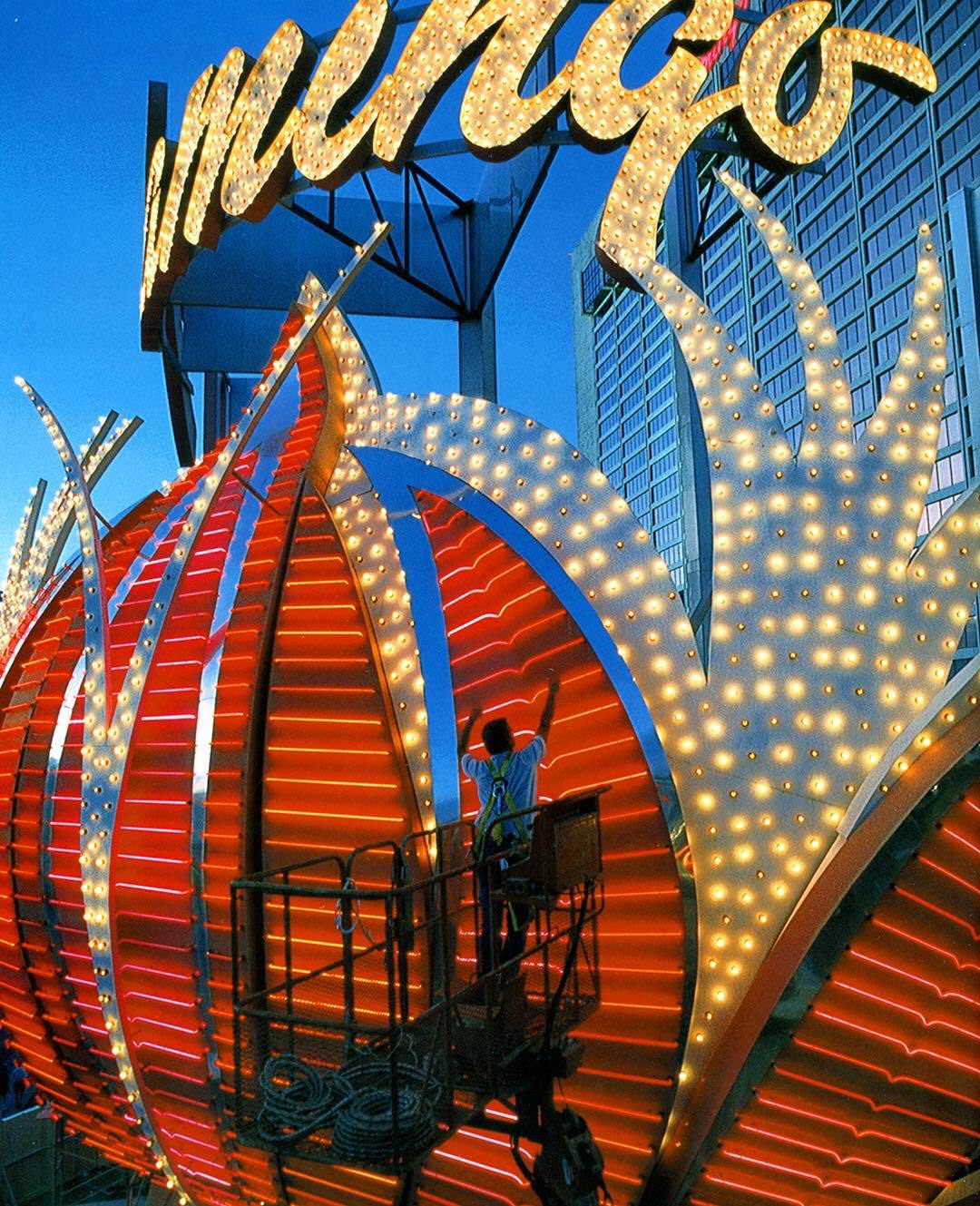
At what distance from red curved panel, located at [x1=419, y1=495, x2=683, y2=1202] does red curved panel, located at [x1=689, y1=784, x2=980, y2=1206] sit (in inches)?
19.0

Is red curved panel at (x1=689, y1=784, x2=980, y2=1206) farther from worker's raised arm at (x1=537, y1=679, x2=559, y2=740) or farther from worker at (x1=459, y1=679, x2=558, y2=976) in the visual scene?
worker's raised arm at (x1=537, y1=679, x2=559, y2=740)

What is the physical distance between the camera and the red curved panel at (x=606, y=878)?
17.3 feet

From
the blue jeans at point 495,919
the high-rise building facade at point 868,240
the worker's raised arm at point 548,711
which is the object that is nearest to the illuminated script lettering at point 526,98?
the worker's raised arm at point 548,711

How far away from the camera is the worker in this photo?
489 centimetres

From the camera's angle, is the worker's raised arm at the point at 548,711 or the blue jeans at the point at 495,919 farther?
the worker's raised arm at the point at 548,711

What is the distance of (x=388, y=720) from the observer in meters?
6.17

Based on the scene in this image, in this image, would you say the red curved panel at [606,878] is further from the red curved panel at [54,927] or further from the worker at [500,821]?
the red curved panel at [54,927]

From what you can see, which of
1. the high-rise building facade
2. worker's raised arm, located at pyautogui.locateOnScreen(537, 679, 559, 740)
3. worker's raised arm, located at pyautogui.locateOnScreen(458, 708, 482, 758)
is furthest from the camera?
the high-rise building facade

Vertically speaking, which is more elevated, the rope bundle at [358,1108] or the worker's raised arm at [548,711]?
the worker's raised arm at [548,711]

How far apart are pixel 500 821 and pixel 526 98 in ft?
19.5

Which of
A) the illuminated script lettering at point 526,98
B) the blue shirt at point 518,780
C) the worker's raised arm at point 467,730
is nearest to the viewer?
the blue shirt at point 518,780

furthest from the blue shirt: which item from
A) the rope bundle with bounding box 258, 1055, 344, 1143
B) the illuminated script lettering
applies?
the illuminated script lettering

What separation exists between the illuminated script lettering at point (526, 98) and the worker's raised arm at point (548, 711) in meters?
2.71

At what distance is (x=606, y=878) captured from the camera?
546cm
